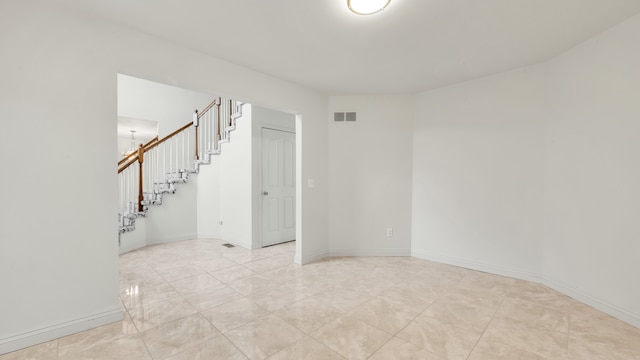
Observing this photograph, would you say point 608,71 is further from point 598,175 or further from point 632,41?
point 598,175

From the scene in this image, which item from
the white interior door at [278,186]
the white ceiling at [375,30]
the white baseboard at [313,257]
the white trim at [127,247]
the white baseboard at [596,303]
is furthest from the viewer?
the white interior door at [278,186]

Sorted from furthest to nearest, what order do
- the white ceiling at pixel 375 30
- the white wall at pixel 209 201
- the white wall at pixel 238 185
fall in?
the white wall at pixel 209 201 → the white wall at pixel 238 185 → the white ceiling at pixel 375 30

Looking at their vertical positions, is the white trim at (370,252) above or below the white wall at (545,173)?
below

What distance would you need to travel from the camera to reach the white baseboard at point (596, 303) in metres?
2.20

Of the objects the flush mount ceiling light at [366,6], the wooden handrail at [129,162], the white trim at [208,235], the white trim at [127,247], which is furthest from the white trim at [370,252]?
the wooden handrail at [129,162]

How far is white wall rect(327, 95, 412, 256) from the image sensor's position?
13.4 ft

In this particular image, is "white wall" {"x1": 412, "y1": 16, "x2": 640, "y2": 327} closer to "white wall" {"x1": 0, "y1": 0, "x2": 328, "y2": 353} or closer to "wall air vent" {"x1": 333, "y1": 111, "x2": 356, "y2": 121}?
"wall air vent" {"x1": 333, "y1": 111, "x2": 356, "y2": 121}

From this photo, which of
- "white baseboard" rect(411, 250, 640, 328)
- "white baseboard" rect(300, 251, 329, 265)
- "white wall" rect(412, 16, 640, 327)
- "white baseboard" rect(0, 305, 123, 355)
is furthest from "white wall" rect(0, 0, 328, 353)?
"white baseboard" rect(411, 250, 640, 328)

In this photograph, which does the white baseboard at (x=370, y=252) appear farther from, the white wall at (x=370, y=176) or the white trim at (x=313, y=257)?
the white trim at (x=313, y=257)

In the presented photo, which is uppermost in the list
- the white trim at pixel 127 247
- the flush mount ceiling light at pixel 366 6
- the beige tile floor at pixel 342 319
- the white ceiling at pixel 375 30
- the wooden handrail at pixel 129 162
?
the white ceiling at pixel 375 30

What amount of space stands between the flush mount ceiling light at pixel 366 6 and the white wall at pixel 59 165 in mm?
1842

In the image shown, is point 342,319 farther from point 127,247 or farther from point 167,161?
point 167,161

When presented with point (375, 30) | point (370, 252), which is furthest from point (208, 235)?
point (375, 30)

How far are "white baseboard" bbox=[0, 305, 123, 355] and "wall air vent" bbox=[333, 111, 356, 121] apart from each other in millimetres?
3511
